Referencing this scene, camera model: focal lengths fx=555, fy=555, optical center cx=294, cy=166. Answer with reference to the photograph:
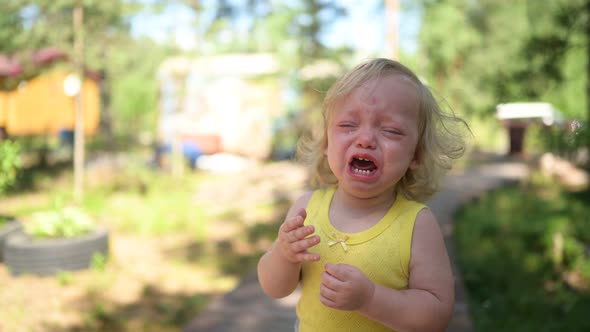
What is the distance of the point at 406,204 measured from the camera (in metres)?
1.64

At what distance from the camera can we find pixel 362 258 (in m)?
1.54

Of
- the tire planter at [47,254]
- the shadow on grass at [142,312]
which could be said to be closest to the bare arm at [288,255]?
the shadow on grass at [142,312]

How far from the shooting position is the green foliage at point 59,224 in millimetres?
5332

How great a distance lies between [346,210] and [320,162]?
0.29 m

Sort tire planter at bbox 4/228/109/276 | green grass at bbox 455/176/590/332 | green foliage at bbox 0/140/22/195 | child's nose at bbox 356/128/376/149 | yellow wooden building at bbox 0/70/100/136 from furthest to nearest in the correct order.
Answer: yellow wooden building at bbox 0/70/100/136 → green foliage at bbox 0/140/22/195 → tire planter at bbox 4/228/109/276 → green grass at bbox 455/176/590/332 → child's nose at bbox 356/128/376/149

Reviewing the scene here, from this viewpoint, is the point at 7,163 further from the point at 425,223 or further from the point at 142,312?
the point at 425,223

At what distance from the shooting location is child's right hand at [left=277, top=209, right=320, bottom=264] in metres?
1.42

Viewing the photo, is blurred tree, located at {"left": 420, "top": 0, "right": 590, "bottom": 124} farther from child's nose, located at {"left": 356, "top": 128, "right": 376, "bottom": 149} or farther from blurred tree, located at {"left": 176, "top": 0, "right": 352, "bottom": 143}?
child's nose, located at {"left": 356, "top": 128, "right": 376, "bottom": 149}

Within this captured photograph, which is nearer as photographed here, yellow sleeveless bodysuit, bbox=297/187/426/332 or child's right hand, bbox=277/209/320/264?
Answer: child's right hand, bbox=277/209/320/264

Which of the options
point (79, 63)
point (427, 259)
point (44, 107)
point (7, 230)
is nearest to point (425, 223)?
point (427, 259)

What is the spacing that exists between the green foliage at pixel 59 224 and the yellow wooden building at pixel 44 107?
366cm

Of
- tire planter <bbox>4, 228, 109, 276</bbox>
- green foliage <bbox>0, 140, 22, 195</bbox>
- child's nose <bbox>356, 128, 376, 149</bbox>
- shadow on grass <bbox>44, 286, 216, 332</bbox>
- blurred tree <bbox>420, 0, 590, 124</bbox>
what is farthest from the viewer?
blurred tree <bbox>420, 0, 590, 124</bbox>

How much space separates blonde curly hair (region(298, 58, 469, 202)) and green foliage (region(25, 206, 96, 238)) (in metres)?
4.20

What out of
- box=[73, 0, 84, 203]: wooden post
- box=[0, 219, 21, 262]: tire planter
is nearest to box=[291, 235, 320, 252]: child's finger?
box=[0, 219, 21, 262]: tire planter
